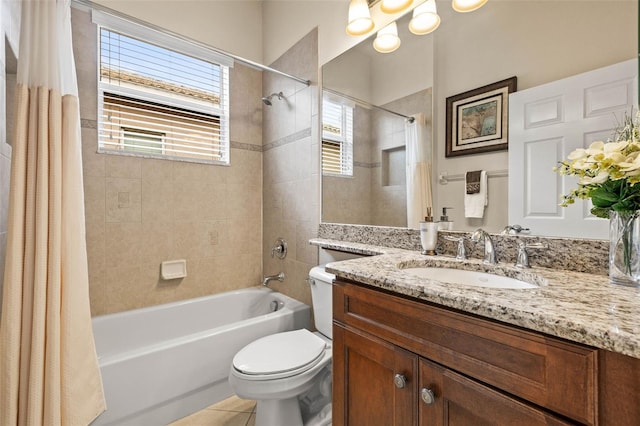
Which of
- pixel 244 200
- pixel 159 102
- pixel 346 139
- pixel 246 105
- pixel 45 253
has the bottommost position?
pixel 45 253

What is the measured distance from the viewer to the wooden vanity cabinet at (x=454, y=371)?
0.51 m

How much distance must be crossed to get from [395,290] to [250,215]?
1910 millimetres

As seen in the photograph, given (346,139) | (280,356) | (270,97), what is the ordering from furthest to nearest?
(270,97) → (346,139) → (280,356)

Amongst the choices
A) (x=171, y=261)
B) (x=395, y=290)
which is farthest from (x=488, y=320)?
(x=171, y=261)

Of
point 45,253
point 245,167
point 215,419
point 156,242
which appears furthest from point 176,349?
point 245,167

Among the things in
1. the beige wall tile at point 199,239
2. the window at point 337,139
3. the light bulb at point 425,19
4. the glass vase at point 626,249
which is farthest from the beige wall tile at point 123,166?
the glass vase at point 626,249

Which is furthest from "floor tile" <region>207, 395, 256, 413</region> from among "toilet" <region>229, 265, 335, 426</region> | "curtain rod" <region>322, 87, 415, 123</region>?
"curtain rod" <region>322, 87, 415, 123</region>

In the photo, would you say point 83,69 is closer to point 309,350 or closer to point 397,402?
point 309,350

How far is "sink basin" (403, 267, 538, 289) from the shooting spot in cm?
94

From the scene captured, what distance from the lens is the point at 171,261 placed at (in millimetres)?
2139

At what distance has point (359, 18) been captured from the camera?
151 cm

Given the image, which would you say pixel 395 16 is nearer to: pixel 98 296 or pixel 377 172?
pixel 377 172

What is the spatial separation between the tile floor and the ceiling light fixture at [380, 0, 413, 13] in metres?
2.21

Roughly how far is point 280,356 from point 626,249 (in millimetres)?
1303
